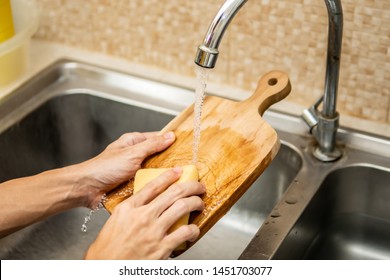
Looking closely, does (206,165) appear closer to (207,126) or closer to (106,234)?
(207,126)

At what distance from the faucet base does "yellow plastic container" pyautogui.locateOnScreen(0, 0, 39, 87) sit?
64 cm

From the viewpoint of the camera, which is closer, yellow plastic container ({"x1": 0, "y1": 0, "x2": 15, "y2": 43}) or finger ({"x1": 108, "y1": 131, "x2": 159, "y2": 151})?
finger ({"x1": 108, "y1": 131, "x2": 159, "y2": 151})

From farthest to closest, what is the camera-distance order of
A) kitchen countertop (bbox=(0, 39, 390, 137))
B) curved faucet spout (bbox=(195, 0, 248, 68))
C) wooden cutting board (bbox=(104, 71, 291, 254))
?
kitchen countertop (bbox=(0, 39, 390, 137)) → wooden cutting board (bbox=(104, 71, 291, 254)) → curved faucet spout (bbox=(195, 0, 248, 68))

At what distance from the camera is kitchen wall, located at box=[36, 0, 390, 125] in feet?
4.01

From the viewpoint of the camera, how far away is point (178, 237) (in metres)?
0.94

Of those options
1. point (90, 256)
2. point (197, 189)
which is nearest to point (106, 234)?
point (90, 256)

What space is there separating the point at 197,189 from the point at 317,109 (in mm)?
342

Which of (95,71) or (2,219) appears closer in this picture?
(2,219)

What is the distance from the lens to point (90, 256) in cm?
96

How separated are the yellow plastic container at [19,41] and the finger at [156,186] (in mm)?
536

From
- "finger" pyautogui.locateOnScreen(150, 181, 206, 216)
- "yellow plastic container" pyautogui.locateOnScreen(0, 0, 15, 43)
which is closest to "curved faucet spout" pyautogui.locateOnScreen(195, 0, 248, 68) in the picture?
"finger" pyautogui.locateOnScreen(150, 181, 206, 216)

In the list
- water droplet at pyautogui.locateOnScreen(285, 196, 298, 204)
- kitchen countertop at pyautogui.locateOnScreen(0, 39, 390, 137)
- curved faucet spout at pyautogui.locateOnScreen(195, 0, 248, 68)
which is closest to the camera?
curved faucet spout at pyautogui.locateOnScreen(195, 0, 248, 68)

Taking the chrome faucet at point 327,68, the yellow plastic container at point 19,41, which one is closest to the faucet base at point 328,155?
the chrome faucet at point 327,68

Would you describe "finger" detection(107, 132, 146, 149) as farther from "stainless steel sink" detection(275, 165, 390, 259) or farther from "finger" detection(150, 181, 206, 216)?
"stainless steel sink" detection(275, 165, 390, 259)
